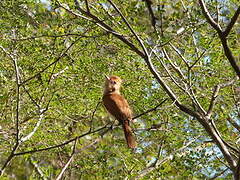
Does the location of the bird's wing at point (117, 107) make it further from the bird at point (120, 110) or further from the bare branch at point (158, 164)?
the bare branch at point (158, 164)

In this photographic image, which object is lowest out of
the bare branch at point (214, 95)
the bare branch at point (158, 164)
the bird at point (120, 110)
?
the bare branch at point (158, 164)

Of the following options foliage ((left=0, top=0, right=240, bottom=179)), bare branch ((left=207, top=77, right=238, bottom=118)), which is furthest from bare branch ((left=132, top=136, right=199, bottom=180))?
bare branch ((left=207, top=77, right=238, bottom=118))

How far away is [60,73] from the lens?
6.52m

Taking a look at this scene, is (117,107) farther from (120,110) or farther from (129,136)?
(129,136)

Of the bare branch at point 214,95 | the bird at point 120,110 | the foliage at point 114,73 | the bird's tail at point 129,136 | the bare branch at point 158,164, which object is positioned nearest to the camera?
the bird's tail at point 129,136

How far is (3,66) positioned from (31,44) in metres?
0.75

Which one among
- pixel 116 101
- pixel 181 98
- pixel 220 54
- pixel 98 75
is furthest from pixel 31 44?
pixel 220 54

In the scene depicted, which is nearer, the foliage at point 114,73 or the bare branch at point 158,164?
the foliage at point 114,73

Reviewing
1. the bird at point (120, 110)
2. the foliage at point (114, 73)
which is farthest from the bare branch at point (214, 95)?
the bird at point (120, 110)

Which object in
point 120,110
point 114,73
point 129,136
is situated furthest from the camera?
point 114,73

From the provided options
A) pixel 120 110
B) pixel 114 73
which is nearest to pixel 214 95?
pixel 120 110

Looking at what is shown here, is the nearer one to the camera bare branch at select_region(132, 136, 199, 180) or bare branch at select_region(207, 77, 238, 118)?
bare branch at select_region(207, 77, 238, 118)

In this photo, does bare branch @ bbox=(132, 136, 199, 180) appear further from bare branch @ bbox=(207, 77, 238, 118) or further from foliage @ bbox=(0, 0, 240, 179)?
bare branch @ bbox=(207, 77, 238, 118)

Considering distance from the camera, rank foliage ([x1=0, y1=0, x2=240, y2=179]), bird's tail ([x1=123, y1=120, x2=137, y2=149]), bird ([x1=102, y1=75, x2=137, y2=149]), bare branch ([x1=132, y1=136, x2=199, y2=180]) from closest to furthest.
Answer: bird's tail ([x1=123, y1=120, x2=137, y2=149]) < bird ([x1=102, y1=75, x2=137, y2=149]) < foliage ([x1=0, y1=0, x2=240, y2=179]) < bare branch ([x1=132, y1=136, x2=199, y2=180])
